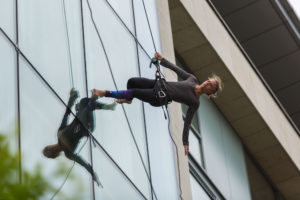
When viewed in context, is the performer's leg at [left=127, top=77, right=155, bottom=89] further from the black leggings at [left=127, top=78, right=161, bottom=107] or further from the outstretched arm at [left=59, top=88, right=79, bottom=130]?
the outstretched arm at [left=59, top=88, right=79, bottom=130]

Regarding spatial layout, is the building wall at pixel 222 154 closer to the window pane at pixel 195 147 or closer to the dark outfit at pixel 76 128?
the window pane at pixel 195 147

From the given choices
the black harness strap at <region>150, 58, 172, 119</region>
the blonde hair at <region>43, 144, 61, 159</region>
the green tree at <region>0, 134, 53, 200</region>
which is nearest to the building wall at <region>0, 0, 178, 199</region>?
the blonde hair at <region>43, 144, 61, 159</region>

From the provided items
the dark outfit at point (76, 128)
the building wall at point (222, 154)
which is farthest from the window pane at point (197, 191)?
the dark outfit at point (76, 128)

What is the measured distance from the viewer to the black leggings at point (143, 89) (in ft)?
33.1

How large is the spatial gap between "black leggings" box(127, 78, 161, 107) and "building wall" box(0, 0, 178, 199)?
0.47 m

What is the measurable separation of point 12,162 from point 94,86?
22.5ft

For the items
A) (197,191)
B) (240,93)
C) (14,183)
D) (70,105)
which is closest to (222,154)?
(240,93)

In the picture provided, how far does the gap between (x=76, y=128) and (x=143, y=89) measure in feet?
4.98

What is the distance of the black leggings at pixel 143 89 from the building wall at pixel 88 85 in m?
0.47

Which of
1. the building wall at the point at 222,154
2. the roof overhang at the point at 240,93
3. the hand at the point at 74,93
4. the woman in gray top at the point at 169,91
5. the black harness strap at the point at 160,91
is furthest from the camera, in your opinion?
the building wall at the point at 222,154

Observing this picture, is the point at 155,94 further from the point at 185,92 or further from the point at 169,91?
the point at 185,92

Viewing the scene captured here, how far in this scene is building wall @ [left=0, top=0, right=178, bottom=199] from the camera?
25.0 feet

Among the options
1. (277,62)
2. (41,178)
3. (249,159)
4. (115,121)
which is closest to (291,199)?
(249,159)

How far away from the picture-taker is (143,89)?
10.2 meters
